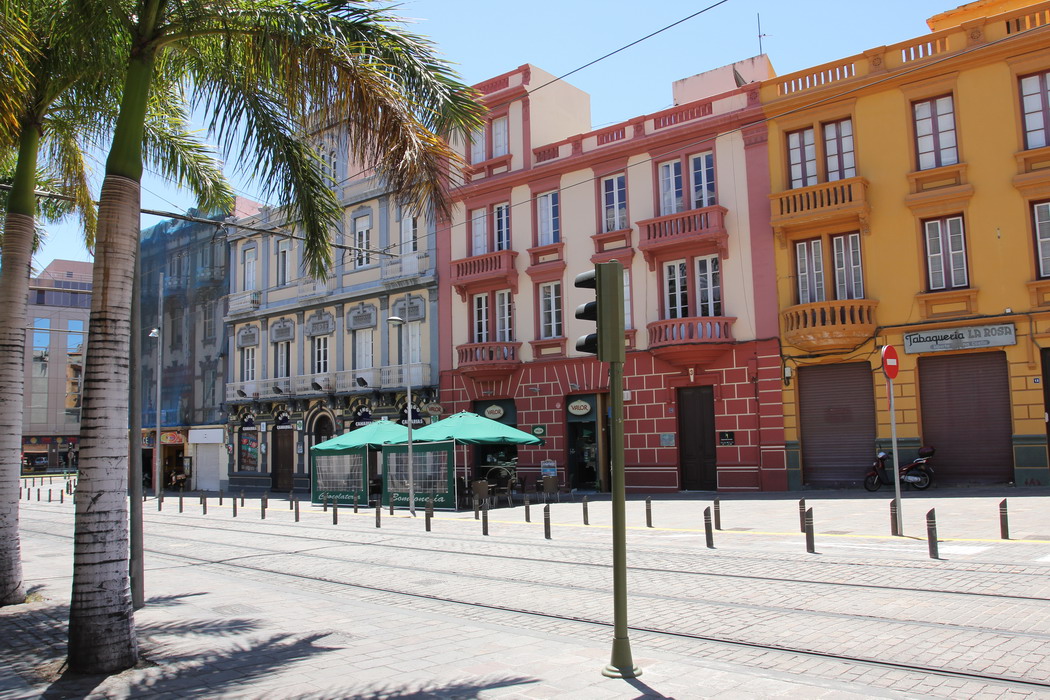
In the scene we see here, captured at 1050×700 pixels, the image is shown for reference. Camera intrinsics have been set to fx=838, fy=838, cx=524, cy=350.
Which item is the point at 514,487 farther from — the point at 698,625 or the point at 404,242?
the point at 698,625

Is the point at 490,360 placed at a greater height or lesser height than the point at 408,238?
lesser

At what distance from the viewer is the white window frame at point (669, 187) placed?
90.2ft

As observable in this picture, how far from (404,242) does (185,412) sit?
65.1 ft

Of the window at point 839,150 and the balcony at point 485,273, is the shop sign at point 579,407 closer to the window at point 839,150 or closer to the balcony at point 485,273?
the balcony at point 485,273

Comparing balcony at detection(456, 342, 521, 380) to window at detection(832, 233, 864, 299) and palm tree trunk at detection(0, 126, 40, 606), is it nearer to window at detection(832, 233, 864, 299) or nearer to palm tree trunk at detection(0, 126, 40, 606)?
window at detection(832, 233, 864, 299)

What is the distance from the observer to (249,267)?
4350 cm

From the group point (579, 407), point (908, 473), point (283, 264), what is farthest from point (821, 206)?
point (283, 264)

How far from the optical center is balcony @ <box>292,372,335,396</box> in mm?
37281

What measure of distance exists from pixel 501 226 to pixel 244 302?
17.3 meters

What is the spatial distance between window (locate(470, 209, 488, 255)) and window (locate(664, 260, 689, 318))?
8013mm

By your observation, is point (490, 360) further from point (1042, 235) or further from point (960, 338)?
point (1042, 235)

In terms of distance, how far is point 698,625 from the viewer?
26.8 feet

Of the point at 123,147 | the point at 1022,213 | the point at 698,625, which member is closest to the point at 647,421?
the point at 1022,213

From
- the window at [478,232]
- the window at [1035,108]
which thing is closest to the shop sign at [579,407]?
the window at [478,232]
